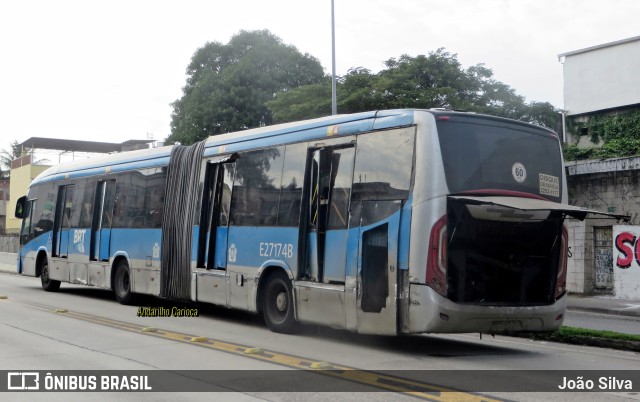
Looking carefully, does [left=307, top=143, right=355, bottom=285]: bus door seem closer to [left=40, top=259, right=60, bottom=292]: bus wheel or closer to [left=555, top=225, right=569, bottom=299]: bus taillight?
[left=555, top=225, right=569, bottom=299]: bus taillight

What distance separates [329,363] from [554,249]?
3.79 meters

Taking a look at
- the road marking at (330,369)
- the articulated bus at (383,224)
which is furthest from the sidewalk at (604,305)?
the road marking at (330,369)

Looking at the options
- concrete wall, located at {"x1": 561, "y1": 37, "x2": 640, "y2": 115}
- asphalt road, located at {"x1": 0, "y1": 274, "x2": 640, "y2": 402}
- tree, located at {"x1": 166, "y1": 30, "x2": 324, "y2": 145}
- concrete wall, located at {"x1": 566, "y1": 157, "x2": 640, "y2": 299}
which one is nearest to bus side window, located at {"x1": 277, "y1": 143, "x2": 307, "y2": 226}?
asphalt road, located at {"x1": 0, "y1": 274, "x2": 640, "y2": 402}

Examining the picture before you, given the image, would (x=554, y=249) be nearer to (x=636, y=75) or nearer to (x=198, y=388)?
(x=198, y=388)

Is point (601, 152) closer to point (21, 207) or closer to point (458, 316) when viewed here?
point (21, 207)

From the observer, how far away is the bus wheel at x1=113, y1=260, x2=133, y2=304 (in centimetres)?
1736

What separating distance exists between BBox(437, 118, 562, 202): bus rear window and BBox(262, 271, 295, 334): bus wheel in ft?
12.2

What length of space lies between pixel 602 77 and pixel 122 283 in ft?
92.1

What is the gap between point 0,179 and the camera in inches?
3332

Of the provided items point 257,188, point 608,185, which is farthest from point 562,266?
point 608,185

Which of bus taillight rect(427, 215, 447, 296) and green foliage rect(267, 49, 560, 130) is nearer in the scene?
bus taillight rect(427, 215, 447, 296)

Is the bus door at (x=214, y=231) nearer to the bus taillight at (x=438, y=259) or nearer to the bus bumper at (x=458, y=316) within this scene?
the bus bumper at (x=458, y=316)

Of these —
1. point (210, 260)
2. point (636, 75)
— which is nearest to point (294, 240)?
point (210, 260)

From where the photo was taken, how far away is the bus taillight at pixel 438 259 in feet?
31.9
